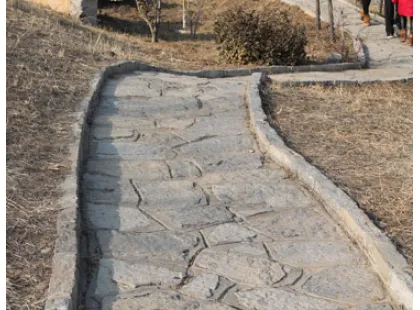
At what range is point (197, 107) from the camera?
26.9 ft

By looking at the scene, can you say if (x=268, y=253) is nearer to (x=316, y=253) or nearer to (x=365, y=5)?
(x=316, y=253)

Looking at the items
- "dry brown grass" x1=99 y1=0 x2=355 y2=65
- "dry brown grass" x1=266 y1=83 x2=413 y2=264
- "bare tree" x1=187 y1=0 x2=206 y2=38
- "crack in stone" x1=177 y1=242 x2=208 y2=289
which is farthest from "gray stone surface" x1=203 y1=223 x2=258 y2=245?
"bare tree" x1=187 y1=0 x2=206 y2=38

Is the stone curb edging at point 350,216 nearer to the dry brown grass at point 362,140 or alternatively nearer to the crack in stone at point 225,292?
the dry brown grass at point 362,140

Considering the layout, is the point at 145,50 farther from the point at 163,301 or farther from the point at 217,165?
the point at 163,301

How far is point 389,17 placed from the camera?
15367 millimetres

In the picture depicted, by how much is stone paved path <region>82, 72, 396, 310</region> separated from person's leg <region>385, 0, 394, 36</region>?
8606 mm

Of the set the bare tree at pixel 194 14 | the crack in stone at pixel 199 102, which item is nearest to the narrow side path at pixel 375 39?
the bare tree at pixel 194 14

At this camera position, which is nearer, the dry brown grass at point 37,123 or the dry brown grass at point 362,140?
the dry brown grass at point 37,123

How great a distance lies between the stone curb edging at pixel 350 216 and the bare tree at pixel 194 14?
30.9ft

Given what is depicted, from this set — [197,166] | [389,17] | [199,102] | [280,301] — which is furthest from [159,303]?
[389,17]

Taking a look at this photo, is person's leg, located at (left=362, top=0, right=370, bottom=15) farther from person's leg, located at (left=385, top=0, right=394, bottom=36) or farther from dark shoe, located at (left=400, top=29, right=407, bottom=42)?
dark shoe, located at (left=400, top=29, right=407, bottom=42)

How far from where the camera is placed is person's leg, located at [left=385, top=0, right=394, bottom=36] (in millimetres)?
15203

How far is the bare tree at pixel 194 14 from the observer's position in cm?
1656

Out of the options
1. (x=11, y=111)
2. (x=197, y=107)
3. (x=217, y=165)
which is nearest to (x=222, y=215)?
(x=217, y=165)
